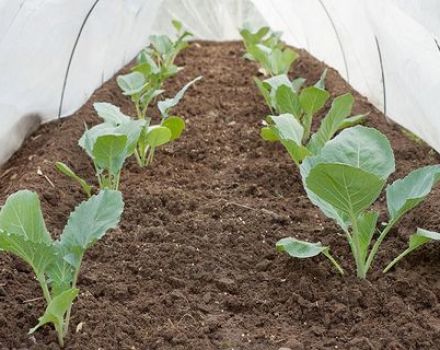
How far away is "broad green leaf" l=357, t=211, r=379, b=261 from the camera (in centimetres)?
204

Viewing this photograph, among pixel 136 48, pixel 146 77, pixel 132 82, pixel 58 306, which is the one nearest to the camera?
pixel 58 306

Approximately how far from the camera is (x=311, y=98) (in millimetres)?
2934

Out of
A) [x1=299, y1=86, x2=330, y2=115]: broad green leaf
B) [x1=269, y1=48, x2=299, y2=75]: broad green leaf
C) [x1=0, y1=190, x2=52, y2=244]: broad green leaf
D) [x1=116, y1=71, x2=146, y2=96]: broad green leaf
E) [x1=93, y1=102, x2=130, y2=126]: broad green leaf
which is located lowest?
[x1=269, y1=48, x2=299, y2=75]: broad green leaf

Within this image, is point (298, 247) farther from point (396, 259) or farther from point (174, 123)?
point (174, 123)

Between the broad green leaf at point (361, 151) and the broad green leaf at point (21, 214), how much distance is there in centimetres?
71

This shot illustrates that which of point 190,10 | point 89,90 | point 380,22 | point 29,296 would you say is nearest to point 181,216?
point 29,296

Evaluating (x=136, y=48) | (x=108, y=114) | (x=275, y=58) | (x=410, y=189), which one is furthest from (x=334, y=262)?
(x=136, y=48)

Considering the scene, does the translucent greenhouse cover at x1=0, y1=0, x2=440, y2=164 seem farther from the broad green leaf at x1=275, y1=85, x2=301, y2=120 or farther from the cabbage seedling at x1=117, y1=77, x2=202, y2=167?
the cabbage seedling at x1=117, y1=77, x2=202, y2=167

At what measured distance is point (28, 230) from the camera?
1.84 metres

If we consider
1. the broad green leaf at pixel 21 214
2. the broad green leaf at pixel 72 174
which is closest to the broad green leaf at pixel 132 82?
the broad green leaf at pixel 72 174

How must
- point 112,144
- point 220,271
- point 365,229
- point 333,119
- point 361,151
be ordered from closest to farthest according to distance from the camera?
point 361,151 < point 365,229 < point 220,271 < point 112,144 < point 333,119

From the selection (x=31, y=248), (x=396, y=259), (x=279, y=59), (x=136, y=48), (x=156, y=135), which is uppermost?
(x=31, y=248)

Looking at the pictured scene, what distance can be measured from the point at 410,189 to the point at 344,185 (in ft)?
0.89

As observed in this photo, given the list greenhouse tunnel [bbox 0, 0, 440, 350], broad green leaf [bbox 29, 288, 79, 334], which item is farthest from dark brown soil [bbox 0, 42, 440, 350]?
broad green leaf [bbox 29, 288, 79, 334]
